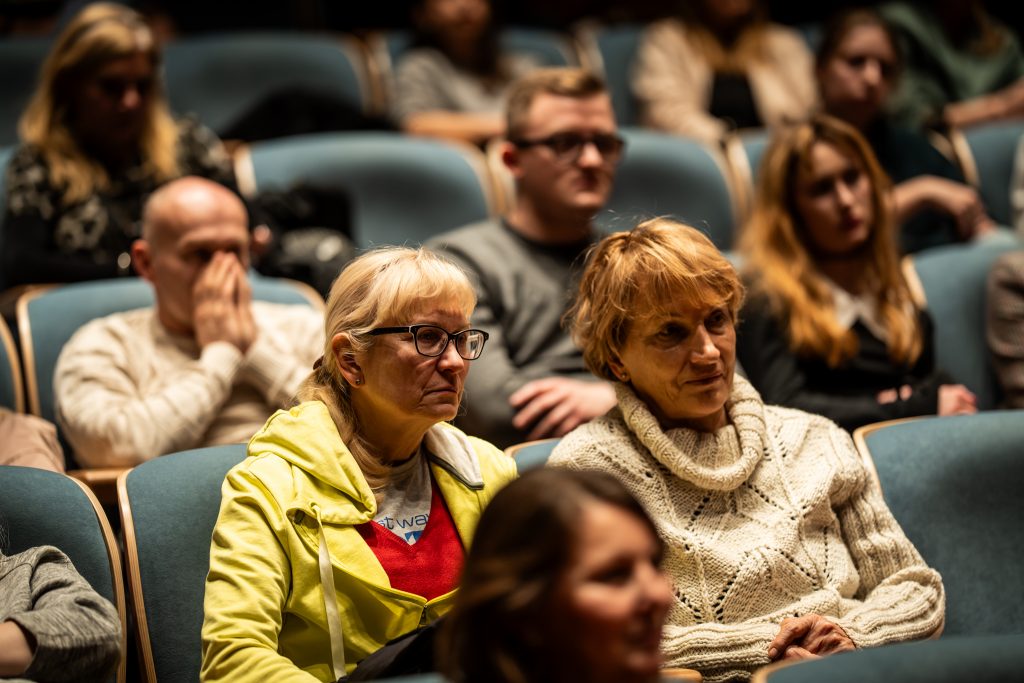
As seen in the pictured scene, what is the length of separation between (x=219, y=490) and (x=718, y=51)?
267 centimetres

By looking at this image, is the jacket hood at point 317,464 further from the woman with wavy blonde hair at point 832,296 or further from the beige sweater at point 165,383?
the woman with wavy blonde hair at point 832,296

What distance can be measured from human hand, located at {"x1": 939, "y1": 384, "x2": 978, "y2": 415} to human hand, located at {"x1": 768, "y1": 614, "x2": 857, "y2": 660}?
2.89 feet

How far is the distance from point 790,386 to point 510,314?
566 millimetres

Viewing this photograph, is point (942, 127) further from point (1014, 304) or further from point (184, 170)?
point (184, 170)

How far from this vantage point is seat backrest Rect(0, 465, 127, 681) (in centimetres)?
166

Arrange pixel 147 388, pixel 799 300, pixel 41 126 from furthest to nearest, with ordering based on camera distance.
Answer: pixel 41 126 → pixel 799 300 → pixel 147 388

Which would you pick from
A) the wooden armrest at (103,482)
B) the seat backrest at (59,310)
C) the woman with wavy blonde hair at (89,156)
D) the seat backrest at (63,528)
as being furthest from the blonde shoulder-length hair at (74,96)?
the seat backrest at (63,528)

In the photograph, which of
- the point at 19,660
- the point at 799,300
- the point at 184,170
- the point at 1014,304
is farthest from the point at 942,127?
the point at 19,660

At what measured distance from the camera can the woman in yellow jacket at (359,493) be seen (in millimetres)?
1562

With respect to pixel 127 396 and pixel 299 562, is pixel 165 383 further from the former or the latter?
pixel 299 562

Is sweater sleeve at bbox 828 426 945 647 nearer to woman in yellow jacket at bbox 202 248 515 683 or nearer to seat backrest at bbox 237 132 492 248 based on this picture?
woman in yellow jacket at bbox 202 248 515 683

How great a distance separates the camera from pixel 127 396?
2.24 m

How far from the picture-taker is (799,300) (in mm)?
2488

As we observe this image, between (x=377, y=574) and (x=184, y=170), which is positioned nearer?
(x=377, y=574)
